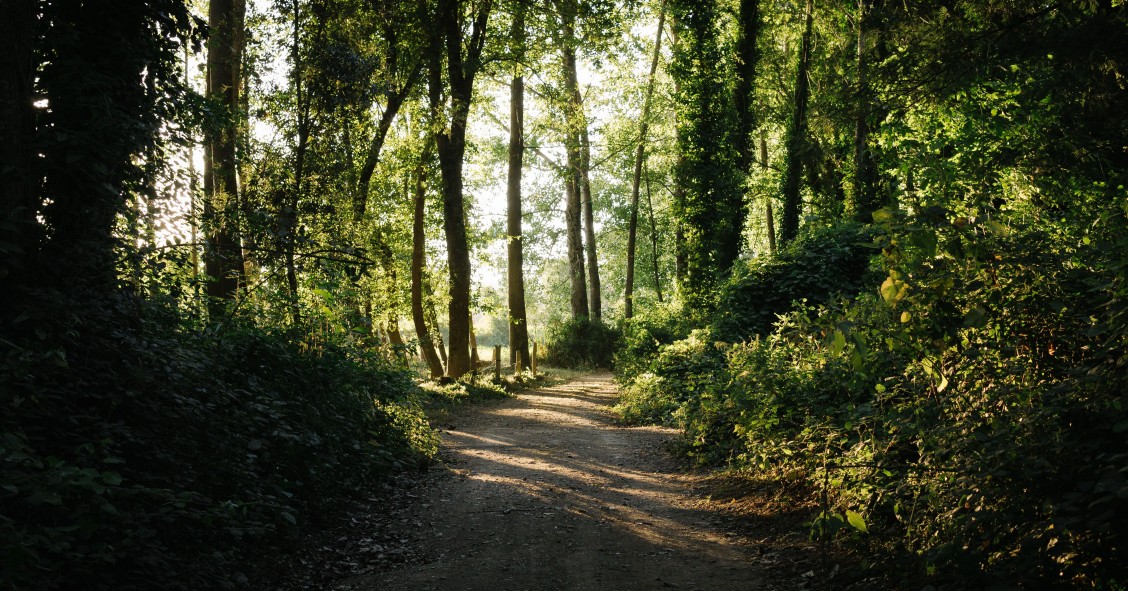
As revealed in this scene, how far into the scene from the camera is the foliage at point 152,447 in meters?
3.77

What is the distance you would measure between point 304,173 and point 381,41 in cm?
418

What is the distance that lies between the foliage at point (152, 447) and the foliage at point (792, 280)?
10.2 m

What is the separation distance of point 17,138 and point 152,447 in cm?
241

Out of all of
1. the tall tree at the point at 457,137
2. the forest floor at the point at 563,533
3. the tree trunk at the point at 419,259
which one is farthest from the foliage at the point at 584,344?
the forest floor at the point at 563,533

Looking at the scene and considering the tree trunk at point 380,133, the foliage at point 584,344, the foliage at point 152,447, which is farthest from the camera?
the foliage at point 584,344

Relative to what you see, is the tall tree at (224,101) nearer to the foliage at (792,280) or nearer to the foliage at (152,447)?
the foliage at (152,447)

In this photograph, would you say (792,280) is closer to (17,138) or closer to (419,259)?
(419,259)

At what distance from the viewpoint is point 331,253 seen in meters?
9.63

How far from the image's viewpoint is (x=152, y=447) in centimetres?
493

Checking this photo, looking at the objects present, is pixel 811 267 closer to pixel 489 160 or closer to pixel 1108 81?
pixel 1108 81

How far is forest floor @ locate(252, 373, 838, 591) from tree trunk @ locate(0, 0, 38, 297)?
2.87 metres

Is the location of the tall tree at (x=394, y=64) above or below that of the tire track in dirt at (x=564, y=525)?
above

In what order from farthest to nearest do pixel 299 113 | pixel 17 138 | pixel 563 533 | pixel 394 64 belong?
pixel 394 64 → pixel 299 113 → pixel 563 533 → pixel 17 138

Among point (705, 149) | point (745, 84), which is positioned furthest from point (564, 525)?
point (745, 84)
